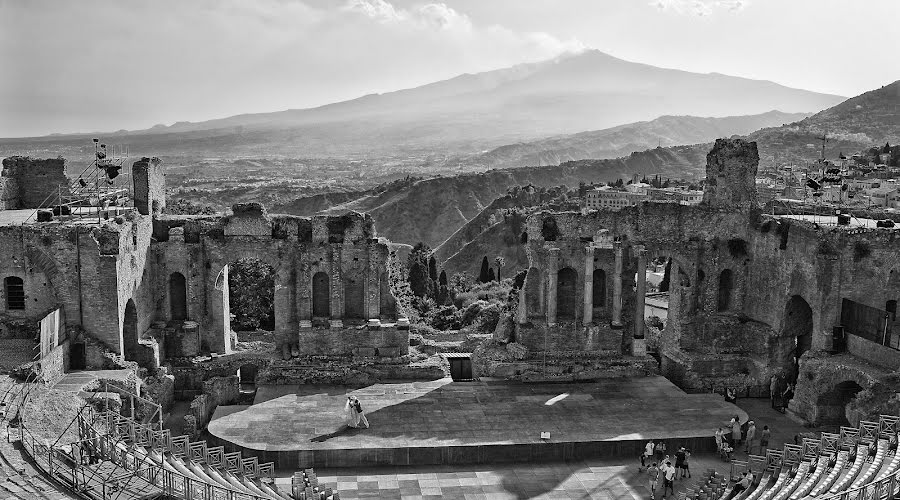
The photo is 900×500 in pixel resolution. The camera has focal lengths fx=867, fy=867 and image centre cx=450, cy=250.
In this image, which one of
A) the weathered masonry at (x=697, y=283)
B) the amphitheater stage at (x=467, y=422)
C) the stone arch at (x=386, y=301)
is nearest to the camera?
the amphitheater stage at (x=467, y=422)

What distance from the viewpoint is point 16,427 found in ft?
71.2

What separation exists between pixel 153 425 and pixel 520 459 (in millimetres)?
11239

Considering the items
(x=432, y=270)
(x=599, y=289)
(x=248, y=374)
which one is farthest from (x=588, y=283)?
(x=432, y=270)

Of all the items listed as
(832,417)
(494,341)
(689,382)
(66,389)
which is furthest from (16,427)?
(832,417)

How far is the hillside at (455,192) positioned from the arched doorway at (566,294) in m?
70.7

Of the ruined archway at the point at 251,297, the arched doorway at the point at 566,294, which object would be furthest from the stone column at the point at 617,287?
the ruined archway at the point at 251,297

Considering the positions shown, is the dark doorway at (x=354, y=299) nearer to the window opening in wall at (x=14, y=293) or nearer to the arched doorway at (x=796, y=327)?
the window opening in wall at (x=14, y=293)

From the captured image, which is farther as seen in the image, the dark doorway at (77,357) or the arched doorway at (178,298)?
the arched doorway at (178,298)

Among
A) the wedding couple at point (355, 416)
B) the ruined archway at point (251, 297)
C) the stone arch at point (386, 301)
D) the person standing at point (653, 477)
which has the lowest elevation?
the person standing at point (653, 477)

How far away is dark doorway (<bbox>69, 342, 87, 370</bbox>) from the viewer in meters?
28.4

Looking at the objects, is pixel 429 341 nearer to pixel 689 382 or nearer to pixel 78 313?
pixel 689 382

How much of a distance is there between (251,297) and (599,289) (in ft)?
57.5

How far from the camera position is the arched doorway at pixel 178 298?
32781mm

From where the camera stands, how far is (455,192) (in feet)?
383
